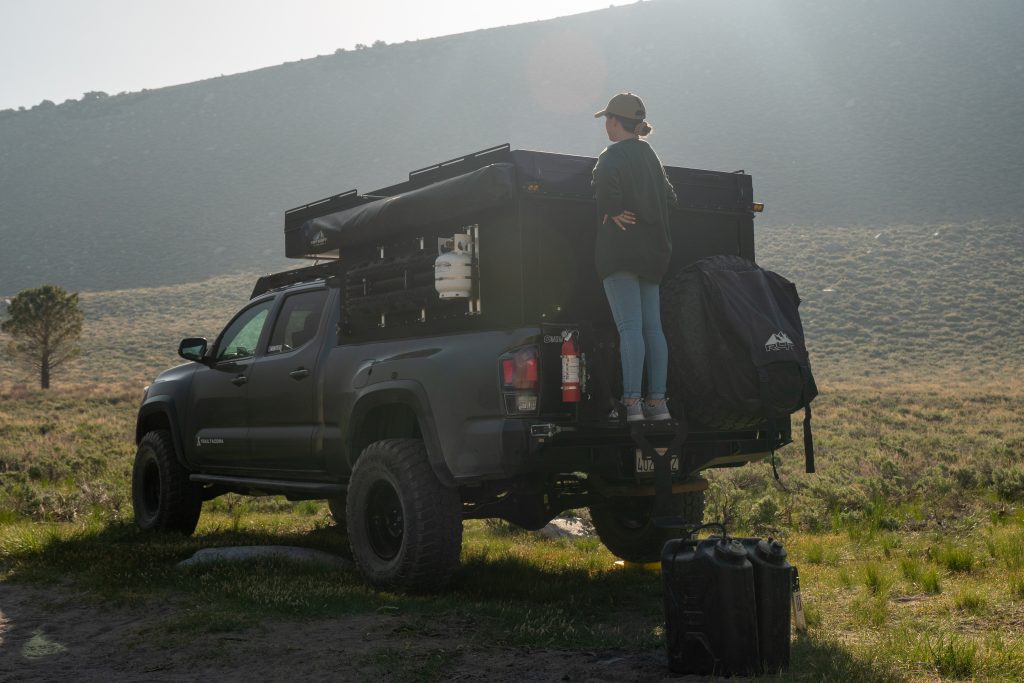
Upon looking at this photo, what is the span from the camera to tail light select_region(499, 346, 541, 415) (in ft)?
19.8

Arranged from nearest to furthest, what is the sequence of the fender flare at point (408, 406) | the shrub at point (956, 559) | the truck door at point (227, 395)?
the fender flare at point (408, 406)
the shrub at point (956, 559)
the truck door at point (227, 395)

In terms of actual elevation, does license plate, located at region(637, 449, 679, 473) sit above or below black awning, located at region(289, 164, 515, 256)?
below

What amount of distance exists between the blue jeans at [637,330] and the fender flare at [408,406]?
1259 millimetres

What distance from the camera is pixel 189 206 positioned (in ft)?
234

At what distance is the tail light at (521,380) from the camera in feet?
19.8

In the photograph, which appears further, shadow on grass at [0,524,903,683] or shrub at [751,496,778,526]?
shrub at [751,496,778,526]

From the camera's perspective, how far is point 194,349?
9031 millimetres

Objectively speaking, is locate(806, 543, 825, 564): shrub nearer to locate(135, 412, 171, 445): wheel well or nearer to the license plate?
the license plate

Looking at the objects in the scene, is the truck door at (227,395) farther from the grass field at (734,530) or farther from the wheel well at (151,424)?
the grass field at (734,530)

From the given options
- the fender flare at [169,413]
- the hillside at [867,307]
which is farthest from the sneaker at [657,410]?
the hillside at [867,307]

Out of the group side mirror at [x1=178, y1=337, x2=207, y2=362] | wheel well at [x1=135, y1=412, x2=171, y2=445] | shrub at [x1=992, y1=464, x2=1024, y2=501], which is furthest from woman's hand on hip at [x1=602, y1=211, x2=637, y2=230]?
shrub at [x1=992, y1=464, x2=1024, y2=501]

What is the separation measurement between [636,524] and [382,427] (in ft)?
6.87

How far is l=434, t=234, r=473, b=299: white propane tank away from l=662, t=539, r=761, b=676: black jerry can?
2.31 meters

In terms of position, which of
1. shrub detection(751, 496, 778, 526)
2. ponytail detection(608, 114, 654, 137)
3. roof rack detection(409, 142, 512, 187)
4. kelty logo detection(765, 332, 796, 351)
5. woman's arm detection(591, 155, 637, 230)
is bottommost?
shrub detection(751, 496, 778, 526)
